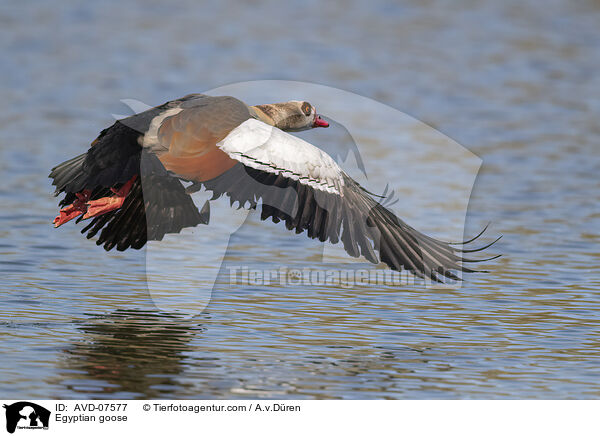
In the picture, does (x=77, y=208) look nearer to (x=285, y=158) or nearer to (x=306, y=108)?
(x=285, y=158)

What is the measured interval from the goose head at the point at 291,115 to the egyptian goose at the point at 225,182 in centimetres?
2

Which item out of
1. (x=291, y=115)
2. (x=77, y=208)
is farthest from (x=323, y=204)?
(x=77, y=208)

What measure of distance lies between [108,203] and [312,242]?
331 cm

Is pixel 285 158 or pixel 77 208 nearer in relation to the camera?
pixel 285 158

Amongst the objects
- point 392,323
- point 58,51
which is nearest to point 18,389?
point 392,323

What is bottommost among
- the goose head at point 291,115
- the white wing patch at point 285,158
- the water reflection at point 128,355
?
the water reflection at point 128,355

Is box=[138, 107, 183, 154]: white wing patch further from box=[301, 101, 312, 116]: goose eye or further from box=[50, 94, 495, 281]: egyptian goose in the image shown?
box=[301, 101, 312, 116]: goose eye

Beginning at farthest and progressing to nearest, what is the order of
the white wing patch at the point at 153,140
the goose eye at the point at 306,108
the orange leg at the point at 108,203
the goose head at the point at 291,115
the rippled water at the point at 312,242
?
1. the goose eye at the point at 306,108
2. the goose head at the point at 291,115
3. the orange leg at the point at 108,203
4. the white wing patch at the point at 153,140
5. the rippled water at the point at 312,242

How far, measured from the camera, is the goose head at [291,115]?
9.35m

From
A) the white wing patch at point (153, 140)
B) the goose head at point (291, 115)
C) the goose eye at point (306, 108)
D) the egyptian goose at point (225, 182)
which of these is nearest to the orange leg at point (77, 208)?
the egyptian goose at point (225, 182)

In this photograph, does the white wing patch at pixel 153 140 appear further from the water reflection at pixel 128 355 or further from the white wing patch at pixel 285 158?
the water reflection at pixel 128 355

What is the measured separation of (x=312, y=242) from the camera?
38.4ft

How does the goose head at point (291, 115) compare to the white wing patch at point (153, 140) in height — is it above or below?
above

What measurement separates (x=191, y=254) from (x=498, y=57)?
12.1 metres
